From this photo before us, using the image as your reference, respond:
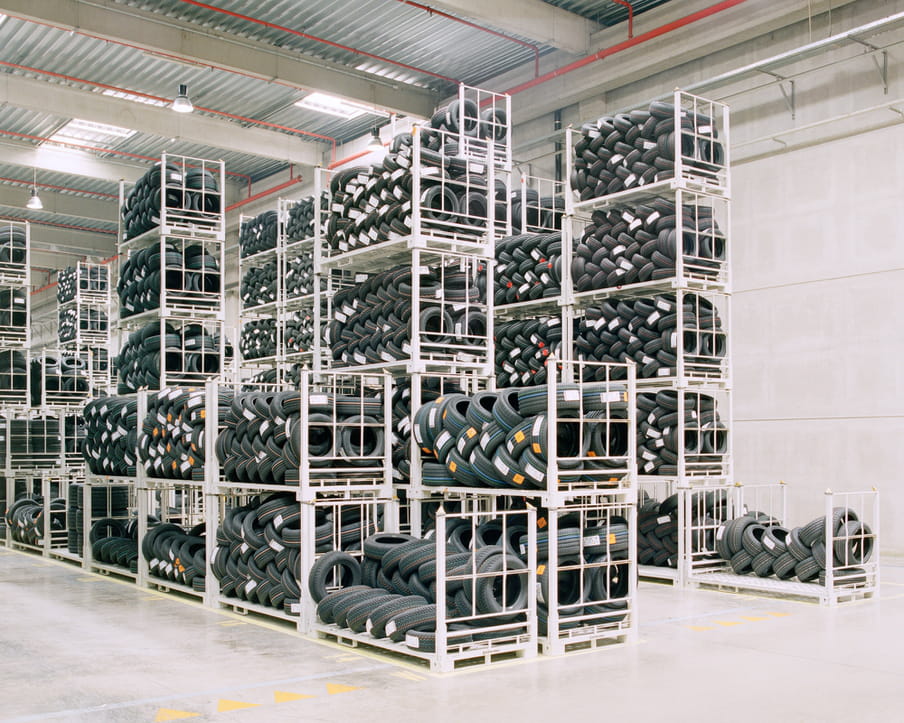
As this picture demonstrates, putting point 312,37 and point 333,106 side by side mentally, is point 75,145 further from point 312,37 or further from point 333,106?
point 312,37

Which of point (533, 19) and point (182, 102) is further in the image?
point (533, 19)

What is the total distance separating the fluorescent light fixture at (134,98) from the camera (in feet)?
64.6

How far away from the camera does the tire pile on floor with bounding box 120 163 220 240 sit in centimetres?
1361

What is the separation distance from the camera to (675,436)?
474 inches

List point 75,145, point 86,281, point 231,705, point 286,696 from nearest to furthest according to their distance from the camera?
point 231,705, point 286,696, point 75,145, point 86,281

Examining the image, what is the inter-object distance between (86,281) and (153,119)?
6077mm

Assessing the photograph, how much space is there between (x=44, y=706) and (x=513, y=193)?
11.9m

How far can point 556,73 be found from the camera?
58.5ft

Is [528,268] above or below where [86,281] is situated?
below

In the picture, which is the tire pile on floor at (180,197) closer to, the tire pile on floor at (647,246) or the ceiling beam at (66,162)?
the tire pile on floor at (647,246)

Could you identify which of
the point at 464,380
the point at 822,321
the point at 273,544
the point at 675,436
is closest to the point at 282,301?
the point at 464,380

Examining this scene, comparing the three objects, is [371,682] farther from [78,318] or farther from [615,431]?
[78,318]

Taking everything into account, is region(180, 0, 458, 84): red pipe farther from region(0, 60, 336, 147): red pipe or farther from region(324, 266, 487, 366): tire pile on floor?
region(324, 266, 487, 366): tire pile on floor

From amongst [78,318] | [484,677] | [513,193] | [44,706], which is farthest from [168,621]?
[78,318]
